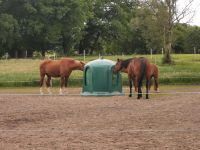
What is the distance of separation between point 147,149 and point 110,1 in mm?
69160

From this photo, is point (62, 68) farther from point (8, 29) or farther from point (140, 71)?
point (8, 29)

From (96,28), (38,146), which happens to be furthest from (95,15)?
(38,146)

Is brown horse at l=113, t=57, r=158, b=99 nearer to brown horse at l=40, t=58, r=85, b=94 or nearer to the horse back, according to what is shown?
brown horse at l=40, t=58, r=85, b=94

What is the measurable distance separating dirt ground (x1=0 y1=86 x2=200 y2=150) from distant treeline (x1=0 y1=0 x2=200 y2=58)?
73.6 feet

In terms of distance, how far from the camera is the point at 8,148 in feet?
31.6

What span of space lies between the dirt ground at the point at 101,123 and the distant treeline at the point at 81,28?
22419 mm

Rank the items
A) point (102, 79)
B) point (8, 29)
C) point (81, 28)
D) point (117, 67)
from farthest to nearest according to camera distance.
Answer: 1. point (81, 28)
2. point (8, 29)
3. point (102, 79)
4. point (117, 67)

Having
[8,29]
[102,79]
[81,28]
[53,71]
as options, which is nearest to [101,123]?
[102,79]

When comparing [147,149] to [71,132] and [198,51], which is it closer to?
[71,132]

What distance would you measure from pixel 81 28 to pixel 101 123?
5196 centimetres

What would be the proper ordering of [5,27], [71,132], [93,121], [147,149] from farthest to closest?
[5,27] → [93,121] → [71,132] → [147,149]

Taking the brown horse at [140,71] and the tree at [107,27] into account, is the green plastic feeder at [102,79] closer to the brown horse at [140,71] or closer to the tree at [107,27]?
the brown horse at [140,71]

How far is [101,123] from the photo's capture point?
12.9 meters

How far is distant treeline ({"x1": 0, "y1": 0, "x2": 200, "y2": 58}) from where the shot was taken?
47969 millimetres
